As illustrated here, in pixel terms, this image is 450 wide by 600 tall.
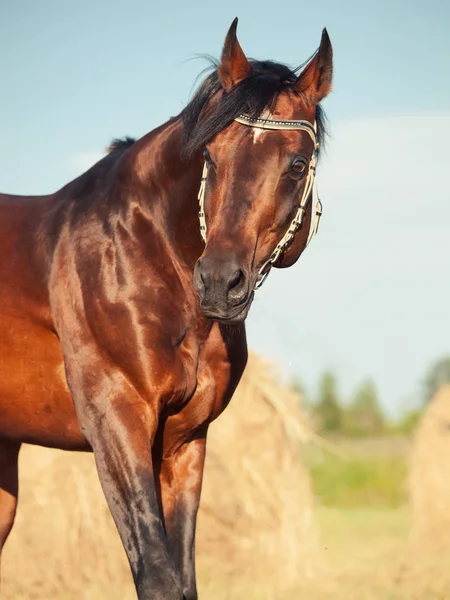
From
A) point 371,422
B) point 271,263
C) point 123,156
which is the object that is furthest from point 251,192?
point 371,422

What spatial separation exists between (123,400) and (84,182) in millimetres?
1248

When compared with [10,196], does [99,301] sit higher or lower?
lower

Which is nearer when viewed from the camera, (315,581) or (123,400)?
(123,400)

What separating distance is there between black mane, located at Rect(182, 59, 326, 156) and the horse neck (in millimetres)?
151

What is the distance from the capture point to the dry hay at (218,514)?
778 cm

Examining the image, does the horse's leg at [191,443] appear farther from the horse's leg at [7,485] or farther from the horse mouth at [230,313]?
the horse's leg at [7,485]

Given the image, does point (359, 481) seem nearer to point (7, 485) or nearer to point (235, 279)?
point (7, 485)

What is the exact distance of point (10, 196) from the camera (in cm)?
557

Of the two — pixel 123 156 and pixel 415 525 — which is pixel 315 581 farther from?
pixel 123 156

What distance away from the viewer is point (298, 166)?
4371 millimetres

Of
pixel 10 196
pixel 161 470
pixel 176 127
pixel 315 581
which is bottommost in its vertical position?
pixel 315 581

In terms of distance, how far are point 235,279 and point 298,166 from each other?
0.65 m

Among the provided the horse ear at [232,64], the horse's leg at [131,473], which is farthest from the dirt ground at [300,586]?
the horse ear at [232,64]

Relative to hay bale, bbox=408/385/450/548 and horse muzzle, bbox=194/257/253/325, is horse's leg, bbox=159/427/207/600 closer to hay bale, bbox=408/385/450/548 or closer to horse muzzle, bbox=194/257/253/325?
horse muzzle, bbox=194/257/253/325
